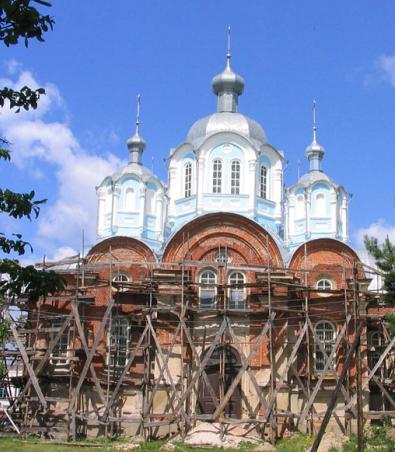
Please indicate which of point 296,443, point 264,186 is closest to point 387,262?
point 296,443

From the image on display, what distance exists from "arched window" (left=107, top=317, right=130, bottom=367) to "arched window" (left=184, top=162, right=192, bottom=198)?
6.27 m

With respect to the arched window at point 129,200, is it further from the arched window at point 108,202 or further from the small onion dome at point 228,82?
the small onion dome at point 228,82

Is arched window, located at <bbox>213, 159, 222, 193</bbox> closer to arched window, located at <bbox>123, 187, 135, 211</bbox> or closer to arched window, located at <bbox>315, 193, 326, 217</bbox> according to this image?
arched window, located at <bbox>123, 187, 135, 211</bbox>

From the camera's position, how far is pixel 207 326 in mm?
25719

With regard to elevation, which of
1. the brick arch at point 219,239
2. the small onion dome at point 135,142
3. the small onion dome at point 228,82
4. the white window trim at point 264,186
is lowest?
the brick arch at point 219,239

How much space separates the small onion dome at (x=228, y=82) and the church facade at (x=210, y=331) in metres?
5.95

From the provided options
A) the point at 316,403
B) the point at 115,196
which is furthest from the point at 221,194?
the point at 316,403

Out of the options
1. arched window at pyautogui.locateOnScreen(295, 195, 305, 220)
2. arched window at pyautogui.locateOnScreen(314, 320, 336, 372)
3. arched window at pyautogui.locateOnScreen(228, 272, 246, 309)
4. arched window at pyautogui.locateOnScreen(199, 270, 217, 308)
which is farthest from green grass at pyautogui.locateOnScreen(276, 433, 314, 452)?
arched window at pyautogui.locateOnScreen(295, 195, 305, 220)

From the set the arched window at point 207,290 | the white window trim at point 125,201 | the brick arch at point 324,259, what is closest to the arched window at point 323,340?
the brick arch at point 324,259

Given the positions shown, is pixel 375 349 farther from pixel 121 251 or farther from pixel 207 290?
pixel 121 251

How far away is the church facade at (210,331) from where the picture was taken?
2381cm

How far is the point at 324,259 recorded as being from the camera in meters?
26.9

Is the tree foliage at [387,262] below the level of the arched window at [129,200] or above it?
below

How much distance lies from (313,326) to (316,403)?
2.60 metres
